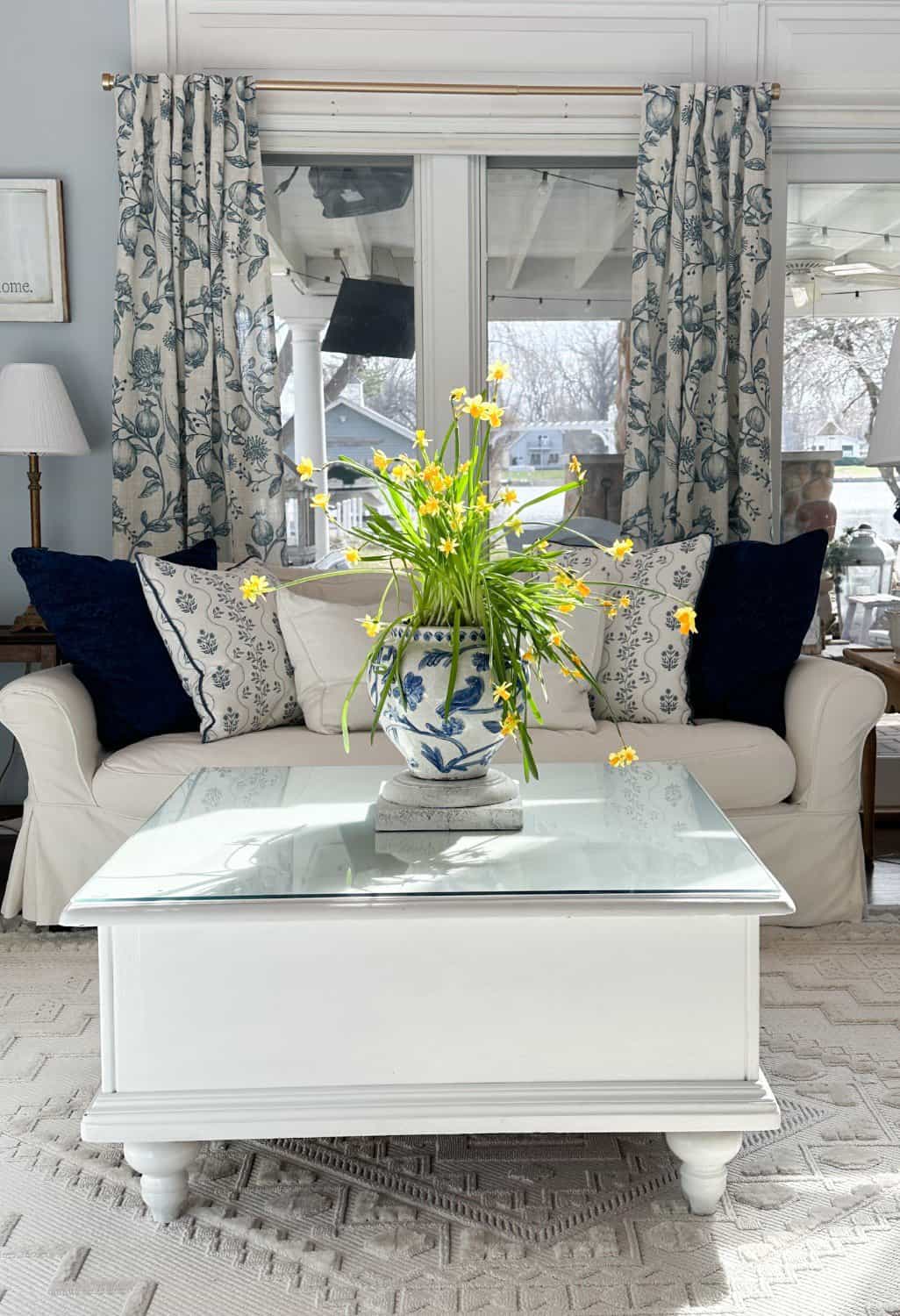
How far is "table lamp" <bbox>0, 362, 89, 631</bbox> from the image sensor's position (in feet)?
11.9

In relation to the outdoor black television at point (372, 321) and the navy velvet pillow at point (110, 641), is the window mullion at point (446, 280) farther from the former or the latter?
the navy velvet pillow at point (110, 641)

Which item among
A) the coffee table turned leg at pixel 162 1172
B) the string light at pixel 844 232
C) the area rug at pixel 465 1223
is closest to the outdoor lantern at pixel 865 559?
the string light at pixel 844 232

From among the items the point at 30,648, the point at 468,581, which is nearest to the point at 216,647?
the point at 30,648

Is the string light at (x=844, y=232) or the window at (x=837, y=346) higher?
the string light at (x=844, y=232)

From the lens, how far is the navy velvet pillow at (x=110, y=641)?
310 centimetres

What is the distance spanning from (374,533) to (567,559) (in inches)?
51.2

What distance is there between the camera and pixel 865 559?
429cm

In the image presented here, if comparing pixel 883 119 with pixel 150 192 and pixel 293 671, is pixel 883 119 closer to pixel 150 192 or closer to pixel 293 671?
pixel 150 192

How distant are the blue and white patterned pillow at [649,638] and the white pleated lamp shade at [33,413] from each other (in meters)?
1.59

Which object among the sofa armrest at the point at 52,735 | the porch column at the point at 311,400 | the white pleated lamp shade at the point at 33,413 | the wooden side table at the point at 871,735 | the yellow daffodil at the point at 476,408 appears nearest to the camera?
the yellow daffodil at the point at 476,408

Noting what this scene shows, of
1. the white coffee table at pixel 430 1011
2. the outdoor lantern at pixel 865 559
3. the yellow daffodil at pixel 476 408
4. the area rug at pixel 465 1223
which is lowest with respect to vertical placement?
the area rug at pixel 465 1223

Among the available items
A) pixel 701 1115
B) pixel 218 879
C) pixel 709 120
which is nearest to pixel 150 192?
pixel 709 120

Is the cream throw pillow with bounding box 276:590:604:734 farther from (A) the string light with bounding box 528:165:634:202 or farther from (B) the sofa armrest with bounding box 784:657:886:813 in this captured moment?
(A) the string light with bounding box 528:165:634:202

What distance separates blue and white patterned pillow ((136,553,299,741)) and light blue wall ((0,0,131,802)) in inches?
39.7
